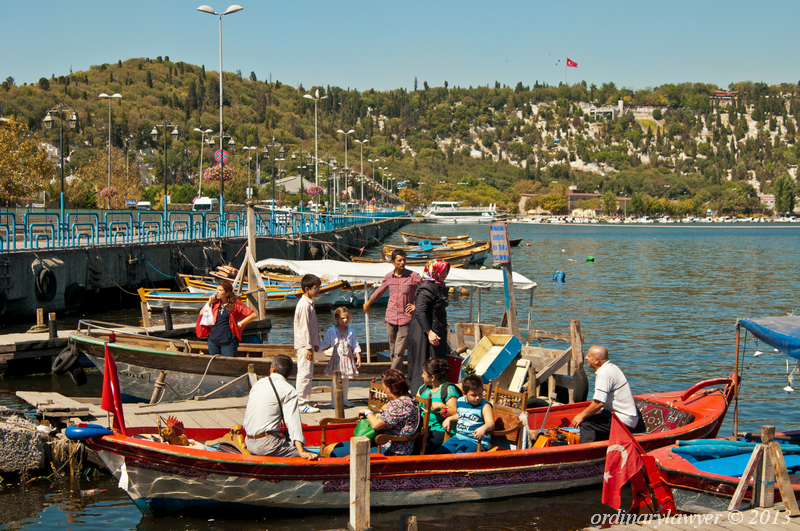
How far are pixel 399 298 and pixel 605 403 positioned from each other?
138 inches

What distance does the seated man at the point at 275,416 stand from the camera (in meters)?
7.89

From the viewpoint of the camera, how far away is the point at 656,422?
11.4 m

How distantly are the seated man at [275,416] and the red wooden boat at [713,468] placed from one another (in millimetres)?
4371

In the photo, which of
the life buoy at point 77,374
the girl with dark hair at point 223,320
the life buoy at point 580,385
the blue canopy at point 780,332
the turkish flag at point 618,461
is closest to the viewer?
the turkish flag at point 618,461

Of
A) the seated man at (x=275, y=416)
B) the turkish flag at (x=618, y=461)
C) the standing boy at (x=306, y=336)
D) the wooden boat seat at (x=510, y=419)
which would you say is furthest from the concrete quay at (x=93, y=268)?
the turkish flag at (x=618, y=461)

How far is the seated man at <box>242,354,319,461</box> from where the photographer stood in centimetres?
789

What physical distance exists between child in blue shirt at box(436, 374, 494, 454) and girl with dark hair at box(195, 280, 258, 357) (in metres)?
4.80

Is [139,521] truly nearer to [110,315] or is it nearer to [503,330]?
[503,330]

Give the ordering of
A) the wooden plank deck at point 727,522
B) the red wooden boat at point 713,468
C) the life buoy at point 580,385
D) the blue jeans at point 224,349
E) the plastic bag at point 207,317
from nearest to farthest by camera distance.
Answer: the wooden plank deck at point 727,522, the red wooden boat at point 713,468, the life buoy at point 580,385, the plastic bag at point 207,317, the blue jeans at point 224,349

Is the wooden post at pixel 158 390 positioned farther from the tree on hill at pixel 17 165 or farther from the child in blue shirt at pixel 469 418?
the tree on hill at pixel 17 165

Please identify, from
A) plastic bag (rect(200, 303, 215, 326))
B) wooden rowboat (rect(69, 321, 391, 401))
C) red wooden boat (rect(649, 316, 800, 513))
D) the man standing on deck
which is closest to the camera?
red wooden boat (rect(649, 316, 800, 513))

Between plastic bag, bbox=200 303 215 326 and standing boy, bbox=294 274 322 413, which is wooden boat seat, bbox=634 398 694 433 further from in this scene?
plastic bag, bbox=200 303 215 326

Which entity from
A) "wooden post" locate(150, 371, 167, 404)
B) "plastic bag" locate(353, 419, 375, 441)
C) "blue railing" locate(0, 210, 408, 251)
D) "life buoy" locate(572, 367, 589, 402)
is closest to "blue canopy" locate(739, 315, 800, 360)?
"life buoy" locate(572, 367, 589, 402)

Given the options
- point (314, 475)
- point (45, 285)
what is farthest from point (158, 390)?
point (45, 285)
